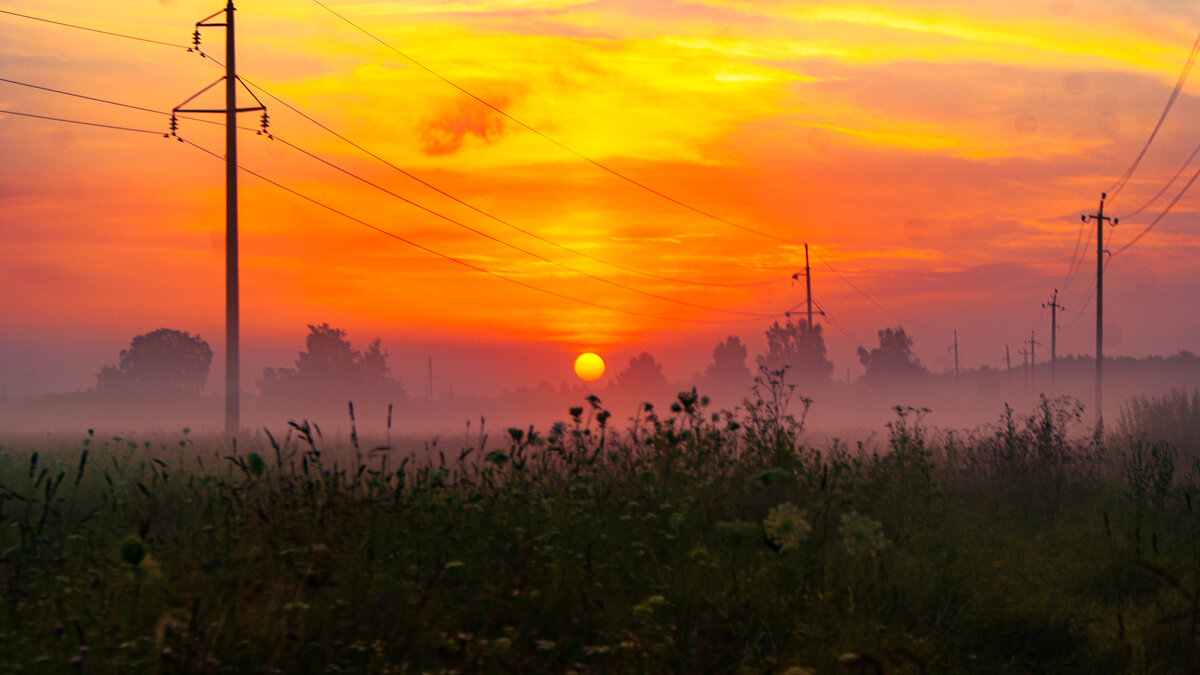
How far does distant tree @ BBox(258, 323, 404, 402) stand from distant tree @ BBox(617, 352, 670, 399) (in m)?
57.2

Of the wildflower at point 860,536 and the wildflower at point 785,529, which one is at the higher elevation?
the wildflower at point 785,529

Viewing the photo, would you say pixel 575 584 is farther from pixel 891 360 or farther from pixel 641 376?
pixel 641 376

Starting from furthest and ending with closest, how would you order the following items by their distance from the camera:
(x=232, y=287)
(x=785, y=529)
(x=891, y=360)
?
(x=891, y=360), (x=232, y=287), (x=785, y=529)

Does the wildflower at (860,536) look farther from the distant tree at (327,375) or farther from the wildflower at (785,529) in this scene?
the distant tree at (327,375)

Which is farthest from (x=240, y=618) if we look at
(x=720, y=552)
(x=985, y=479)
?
(x=985, y=479)

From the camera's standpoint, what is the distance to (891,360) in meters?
133

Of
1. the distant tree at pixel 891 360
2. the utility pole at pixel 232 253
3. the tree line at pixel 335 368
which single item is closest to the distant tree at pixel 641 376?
the tree line at pixel 335 368

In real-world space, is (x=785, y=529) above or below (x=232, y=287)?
below

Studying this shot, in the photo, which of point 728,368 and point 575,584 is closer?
point 575,584

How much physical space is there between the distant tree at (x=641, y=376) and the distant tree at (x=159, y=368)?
3261 inches

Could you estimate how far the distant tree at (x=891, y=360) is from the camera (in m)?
132

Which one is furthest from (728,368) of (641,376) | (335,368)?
(335,368)

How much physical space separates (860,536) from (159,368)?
102590mm

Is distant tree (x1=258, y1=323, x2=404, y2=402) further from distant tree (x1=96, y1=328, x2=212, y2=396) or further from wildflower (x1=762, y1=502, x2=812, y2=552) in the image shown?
wildflower (x1=762, y1=502, x2=812, y2=552)
